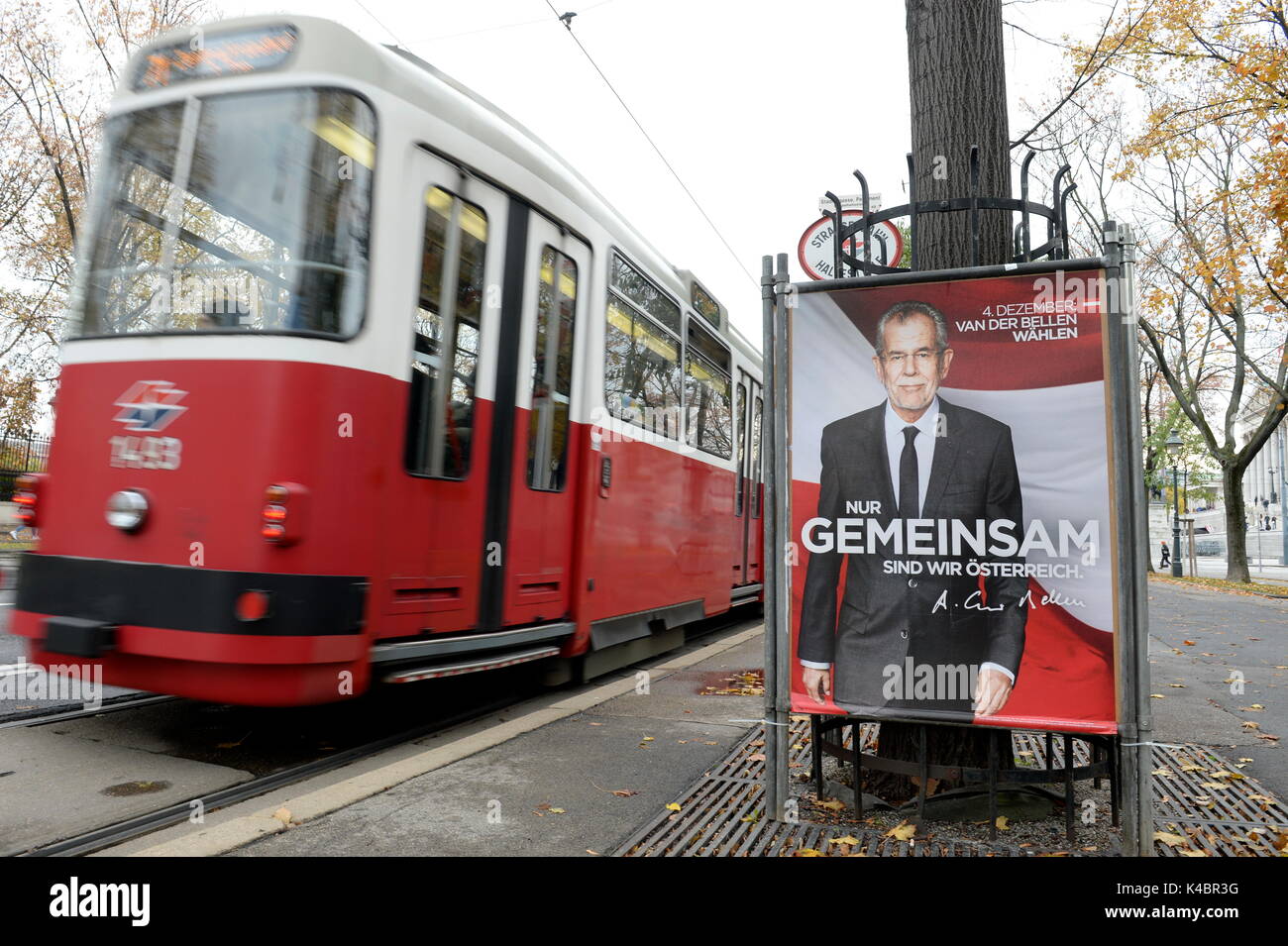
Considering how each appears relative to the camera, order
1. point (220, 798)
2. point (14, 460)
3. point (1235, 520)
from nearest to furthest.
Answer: point (220, 798) < point (14, 460) < point (1235, 520)

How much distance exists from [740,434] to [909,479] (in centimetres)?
723

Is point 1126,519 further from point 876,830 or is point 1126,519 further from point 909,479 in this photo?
point 876,830

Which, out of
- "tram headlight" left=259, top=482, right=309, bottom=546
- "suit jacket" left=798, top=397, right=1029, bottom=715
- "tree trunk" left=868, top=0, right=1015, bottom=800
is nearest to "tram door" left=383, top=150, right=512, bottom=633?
"tram headlight" left=259, top=482, right=309, bottom=546

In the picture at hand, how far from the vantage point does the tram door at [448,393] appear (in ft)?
16.1

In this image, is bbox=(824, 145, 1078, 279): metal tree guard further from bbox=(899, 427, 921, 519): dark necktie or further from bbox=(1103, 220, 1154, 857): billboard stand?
bbox=(899, 427, 921, 519): dark necktie

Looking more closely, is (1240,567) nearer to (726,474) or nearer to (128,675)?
(726,474)

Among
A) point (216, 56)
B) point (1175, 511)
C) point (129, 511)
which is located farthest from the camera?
point (1175, 511)

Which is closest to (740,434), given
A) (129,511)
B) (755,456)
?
(755,456)

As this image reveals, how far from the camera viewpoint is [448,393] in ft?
17.1

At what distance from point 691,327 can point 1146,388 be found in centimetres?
3129

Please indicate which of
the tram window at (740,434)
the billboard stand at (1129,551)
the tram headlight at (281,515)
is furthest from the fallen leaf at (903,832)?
the tram window at (740,434)

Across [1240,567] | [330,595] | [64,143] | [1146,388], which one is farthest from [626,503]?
[1146,388]

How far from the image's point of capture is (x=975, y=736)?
404 cm

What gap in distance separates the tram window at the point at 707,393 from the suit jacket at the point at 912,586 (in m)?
5.03
